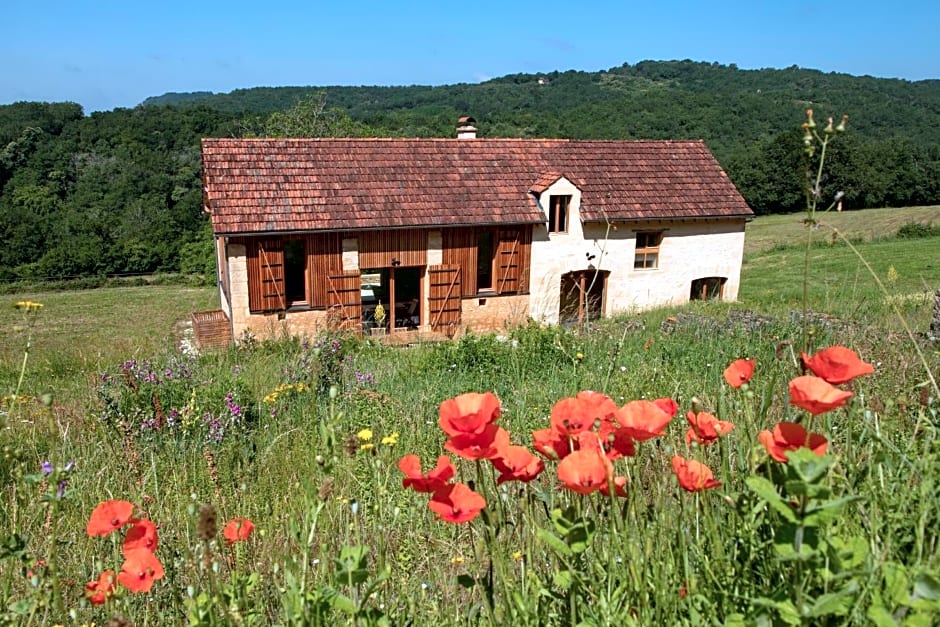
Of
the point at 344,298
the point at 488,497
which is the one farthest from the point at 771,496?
the point at 344,298

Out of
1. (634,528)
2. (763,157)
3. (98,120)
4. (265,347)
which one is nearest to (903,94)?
(763,157)

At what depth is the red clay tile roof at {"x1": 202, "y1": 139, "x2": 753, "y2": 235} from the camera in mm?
17547

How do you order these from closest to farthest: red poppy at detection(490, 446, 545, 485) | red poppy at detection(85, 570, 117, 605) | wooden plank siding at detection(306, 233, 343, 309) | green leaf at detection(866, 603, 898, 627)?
green leaf at detection(866, 603, 898, 627)
red poppy at detection(490, 446, 545, 485)
red poppy at detection(85, 570, 117, 605)
wooden plank siding at detection(306, 233, 343, 309)

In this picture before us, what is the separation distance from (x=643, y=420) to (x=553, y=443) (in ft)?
0.73

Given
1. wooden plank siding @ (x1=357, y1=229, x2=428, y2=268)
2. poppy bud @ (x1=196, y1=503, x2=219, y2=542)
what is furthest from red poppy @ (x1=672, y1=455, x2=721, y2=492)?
wooden plank siding @ (x1=357, y1=229, x2=428, y2=268)

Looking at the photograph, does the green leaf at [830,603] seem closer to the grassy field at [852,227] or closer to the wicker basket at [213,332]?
the wicker basket at [213,332]

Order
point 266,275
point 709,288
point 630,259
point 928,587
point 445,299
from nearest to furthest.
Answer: point 928,587 → point 266,275 → point 445,299 → point 630,259 → point 709,288

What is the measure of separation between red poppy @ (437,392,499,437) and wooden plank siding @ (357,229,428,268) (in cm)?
1712

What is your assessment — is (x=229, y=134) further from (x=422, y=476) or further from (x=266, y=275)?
(x=422, y=476)

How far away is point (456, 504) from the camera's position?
1.50m

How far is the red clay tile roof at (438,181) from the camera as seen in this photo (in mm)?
17547

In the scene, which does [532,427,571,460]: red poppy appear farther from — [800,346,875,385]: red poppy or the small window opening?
the small window opening

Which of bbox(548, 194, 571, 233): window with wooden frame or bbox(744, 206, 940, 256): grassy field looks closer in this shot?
bbox(548, 194, 571, 233): window with wooden frame

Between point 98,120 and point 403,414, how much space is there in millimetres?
76297
